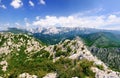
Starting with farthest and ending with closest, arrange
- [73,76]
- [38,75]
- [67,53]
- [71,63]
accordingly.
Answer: [67,53] < [71,63] < [38,75] < [73,76]

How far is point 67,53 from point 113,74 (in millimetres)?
47203

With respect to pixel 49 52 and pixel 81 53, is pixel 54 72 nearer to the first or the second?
pixel 81 53

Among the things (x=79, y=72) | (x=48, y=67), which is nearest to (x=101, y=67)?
(x=79, y=72)

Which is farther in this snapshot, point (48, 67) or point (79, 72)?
point (48, 67)

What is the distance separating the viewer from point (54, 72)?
12338 centimetres

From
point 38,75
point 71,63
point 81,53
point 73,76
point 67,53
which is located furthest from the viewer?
point 67,53

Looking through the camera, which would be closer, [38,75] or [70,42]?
[38,75]

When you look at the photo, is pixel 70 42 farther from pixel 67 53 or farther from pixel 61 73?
pixel 61 73

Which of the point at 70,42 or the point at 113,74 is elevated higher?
the point at 70,42

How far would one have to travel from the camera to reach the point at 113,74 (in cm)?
11588

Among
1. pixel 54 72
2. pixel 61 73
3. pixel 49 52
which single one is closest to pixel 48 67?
pixel 54 72

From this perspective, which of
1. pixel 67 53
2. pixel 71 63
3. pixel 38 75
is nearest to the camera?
pixel 38 75

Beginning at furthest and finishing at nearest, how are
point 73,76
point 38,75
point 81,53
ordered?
1. point 81,53
2. point 38,75
3. point 73,76

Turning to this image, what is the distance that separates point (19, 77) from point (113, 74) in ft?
182
